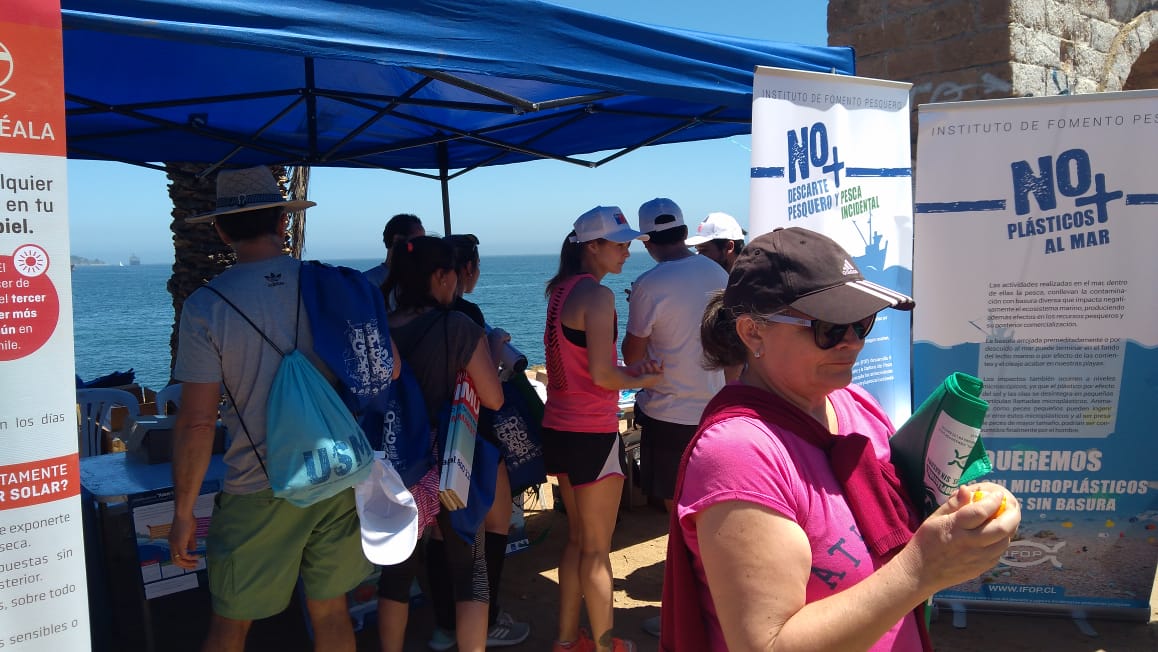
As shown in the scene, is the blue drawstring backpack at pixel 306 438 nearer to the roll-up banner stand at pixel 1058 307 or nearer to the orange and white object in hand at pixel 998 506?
the orange and white object in hand at pixel 998 506

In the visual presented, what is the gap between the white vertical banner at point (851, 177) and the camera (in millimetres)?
2850

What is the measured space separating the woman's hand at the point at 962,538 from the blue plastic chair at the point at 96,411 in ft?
15.9

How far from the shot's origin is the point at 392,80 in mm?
4379

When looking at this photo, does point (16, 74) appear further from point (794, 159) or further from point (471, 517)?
point (794, 159)

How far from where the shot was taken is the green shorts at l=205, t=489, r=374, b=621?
8.32ft

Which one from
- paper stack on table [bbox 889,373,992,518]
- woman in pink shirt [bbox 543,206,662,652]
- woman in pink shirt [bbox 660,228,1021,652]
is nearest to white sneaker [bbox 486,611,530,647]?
woman in pink shirt [bbox 543,206,662,652]

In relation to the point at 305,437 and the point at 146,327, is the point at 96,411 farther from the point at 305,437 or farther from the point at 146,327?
the point at 146,327

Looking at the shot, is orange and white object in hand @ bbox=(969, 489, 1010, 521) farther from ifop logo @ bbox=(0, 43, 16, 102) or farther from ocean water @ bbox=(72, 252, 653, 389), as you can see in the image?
ocean water @ bbox=(72, 252, 653, 389)

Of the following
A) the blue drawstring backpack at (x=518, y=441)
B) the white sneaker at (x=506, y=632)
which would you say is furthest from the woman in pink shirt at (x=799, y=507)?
the white sneaker at (x=506, y=632)

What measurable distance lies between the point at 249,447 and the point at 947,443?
6.42 ft

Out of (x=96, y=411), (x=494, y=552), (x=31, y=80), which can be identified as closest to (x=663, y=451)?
(x=494, y=552)

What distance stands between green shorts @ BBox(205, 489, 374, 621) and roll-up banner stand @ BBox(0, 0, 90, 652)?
30.8 inches

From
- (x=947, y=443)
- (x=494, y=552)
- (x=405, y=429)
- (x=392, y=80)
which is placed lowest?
(x=494, y=552)

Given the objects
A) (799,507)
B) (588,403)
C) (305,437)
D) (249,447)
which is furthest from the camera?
(588,403)
